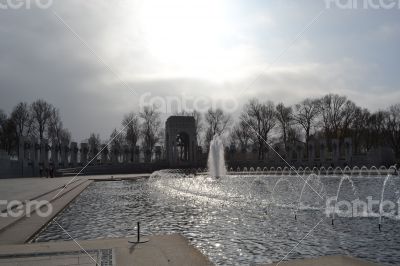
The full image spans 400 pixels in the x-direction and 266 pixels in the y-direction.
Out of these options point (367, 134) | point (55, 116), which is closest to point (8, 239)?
point (55, 116)

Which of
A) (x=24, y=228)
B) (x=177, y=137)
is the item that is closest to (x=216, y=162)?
(x=177, y=137)

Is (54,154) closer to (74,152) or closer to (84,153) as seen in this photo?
(74,152)

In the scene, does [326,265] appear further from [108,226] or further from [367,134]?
[367,134]

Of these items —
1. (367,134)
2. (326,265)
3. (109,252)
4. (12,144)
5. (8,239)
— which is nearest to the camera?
(326,265)

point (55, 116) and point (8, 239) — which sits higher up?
A: point (55, 116)

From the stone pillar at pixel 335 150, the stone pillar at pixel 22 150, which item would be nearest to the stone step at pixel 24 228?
the stone pillar at pixel 22 150

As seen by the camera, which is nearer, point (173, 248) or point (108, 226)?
point (173, 248)

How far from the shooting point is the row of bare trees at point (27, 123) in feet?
219

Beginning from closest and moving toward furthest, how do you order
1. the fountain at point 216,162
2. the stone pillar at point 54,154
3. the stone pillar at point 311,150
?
the fountain at point 216,162 → the stone pillar at point 54,154 → the stone pillar at point 311,150

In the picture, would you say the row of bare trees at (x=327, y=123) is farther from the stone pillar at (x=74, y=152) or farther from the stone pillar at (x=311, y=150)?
the stone pillar at (x=74, y=152)

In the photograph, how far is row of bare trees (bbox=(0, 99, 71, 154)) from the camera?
66.8 metres

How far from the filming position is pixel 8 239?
29.7ft

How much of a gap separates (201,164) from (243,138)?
2047cm

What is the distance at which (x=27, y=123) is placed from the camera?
2739 inches
